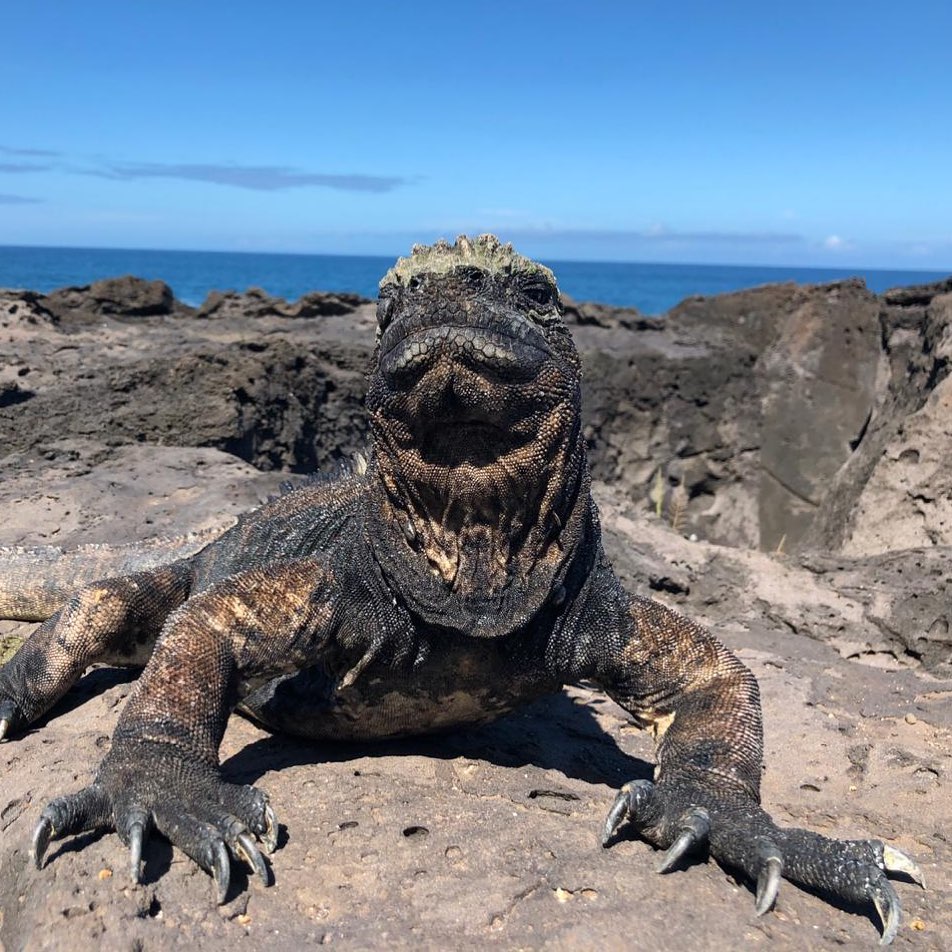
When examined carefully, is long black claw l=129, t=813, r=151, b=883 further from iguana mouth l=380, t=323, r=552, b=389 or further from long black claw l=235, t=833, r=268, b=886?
iguana mouth l=380, t=323, r=552, b=389

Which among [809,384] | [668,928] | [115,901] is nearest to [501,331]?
[668,928]

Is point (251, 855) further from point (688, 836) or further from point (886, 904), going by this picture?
point (886, 904)

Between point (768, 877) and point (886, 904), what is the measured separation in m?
0.30

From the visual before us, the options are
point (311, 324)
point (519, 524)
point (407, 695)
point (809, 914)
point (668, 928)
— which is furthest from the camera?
point (311, 324)

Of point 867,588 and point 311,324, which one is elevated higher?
point 311,324

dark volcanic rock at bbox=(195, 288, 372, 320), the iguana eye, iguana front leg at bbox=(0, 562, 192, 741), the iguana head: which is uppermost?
the iguana eye

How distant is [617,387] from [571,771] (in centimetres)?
1022

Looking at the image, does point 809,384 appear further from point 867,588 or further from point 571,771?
point 571,771

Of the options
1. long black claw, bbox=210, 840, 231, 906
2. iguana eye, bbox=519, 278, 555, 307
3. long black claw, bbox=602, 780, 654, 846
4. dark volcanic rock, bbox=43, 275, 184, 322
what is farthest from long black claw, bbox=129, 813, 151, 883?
dark volcanic rock, bbox=43, 275, 184, 322

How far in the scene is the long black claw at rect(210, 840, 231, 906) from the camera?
8.03ft

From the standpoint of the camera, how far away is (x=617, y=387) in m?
13.6

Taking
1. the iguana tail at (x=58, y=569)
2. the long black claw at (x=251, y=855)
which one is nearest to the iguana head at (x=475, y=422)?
the long black claw at (x=251, y=855)

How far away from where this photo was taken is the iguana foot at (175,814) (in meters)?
2.55

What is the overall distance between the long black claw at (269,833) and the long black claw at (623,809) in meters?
0.94
